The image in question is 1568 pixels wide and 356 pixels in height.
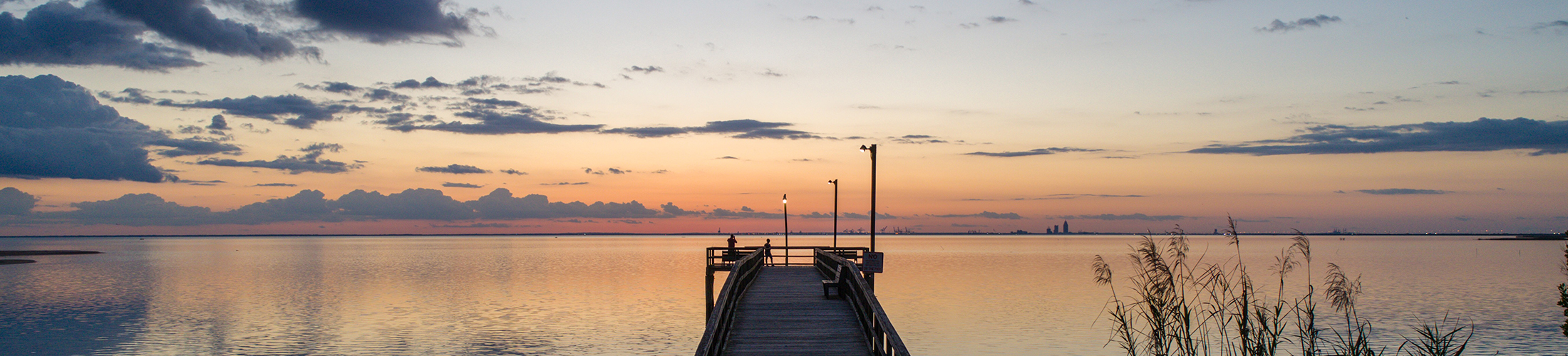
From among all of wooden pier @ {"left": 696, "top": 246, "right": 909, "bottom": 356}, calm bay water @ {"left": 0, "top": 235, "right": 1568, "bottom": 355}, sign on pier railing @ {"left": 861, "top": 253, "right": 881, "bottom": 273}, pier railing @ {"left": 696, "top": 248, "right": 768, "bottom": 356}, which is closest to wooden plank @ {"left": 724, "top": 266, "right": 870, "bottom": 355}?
wooden pier @ {"left": 696, "top": 246, "right": 909, "bottom": 356}

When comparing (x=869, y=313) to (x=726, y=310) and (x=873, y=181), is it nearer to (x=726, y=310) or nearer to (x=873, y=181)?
(x=726, y=310)

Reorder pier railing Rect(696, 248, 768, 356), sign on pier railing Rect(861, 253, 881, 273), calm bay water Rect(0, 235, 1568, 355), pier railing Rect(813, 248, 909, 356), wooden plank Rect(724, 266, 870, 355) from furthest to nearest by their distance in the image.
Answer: calm bay water Rect(0, 235, 1568, 355), sign on pier railing Rect(861, 253, 881, 273), wooden plank Rect(724, 266, 870, 355), pier railing Rect(696, 248, 768, 356), pier railing Rect(813, 248, 909, 356)

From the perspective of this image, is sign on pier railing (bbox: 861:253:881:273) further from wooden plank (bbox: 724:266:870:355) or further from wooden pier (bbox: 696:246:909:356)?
wooden plank (bbox: 724:266:870:355)

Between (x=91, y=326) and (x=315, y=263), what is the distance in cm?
7319

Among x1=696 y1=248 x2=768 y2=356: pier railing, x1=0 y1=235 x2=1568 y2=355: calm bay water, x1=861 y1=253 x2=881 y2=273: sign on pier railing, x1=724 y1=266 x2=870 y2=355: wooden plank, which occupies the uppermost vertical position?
x1=861 y1=253 x2=881 y2=273: sign on pier railing

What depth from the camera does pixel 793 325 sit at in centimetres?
1827

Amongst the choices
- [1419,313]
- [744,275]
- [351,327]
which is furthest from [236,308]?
[1419,313]

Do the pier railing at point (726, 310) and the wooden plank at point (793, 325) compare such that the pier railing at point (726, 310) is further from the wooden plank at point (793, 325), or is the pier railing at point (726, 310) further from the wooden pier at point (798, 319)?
the wooden plank at point (793, 325)

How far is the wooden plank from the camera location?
52.1 feet

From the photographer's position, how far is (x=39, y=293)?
163 ft

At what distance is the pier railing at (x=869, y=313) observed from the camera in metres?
12.8

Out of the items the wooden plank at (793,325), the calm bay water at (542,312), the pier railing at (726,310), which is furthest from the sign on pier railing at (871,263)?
the calm bay water at (542,312)

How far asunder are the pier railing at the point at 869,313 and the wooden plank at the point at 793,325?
0.82 ft

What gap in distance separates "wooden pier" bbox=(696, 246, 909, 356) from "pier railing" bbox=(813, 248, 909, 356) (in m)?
0.02
